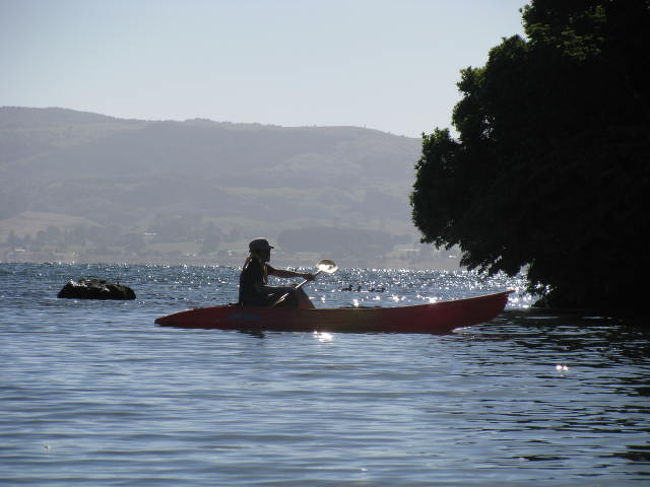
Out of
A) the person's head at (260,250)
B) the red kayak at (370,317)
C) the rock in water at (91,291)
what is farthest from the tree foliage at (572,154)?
the rock in water at (91,291)

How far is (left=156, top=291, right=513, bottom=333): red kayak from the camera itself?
2728 cm

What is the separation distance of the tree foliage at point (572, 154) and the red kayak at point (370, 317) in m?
8.06

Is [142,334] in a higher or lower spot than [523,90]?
lower

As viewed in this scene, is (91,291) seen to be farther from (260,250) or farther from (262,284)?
(260,250)

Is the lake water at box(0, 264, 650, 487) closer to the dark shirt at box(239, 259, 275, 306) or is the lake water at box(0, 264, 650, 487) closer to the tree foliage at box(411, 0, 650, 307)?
the dark shirt at box(239, 259, 275, 306)

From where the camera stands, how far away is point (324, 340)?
85.4 feet

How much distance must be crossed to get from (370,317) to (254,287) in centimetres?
287

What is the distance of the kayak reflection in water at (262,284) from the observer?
88.0 feet

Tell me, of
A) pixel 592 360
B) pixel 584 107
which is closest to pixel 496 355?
pixel 592 360

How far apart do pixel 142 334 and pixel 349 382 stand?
12268 mm

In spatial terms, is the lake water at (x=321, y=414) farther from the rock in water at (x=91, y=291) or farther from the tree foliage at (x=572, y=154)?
the rock in water at (x=91, y=291)

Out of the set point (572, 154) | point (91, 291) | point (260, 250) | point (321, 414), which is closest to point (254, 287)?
point (260, 250)

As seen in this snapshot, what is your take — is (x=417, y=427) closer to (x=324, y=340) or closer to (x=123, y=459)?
(x=123, y=459)

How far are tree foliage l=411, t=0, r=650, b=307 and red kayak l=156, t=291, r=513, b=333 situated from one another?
806cm
